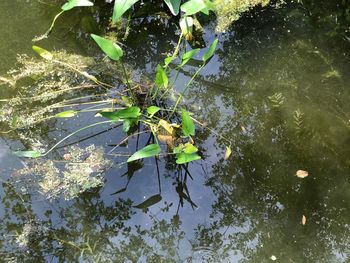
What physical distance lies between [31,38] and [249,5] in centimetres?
135

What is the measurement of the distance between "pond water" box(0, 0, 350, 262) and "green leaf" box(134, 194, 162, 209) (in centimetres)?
2

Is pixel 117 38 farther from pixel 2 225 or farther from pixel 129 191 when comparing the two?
pixel 2 225

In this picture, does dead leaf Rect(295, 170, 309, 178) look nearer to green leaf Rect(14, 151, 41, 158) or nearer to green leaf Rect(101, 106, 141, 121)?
green leaf Rect(101, 106, 141, 121)

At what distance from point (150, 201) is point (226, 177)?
367 millimetres

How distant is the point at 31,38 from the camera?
8.39 feet

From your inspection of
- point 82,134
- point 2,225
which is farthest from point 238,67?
point 2,225

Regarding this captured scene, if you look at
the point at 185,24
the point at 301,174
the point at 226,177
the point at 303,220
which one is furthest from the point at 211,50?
the point at 303,220

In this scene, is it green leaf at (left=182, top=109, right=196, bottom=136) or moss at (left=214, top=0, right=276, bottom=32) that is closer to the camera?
green leaf at (left=182, top=109, right=196, bottom=136)

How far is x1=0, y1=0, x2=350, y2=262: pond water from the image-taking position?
5.93ft

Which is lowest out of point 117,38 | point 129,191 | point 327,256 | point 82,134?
point 327,256

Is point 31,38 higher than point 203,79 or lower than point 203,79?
higher

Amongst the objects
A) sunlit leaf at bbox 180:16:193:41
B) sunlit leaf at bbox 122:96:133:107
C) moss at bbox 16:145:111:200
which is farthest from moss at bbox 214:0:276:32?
moss at bbox 16:145:111:200

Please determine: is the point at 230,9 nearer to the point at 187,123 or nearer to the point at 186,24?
the point at 186,24

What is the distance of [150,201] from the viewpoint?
191 centimetres
